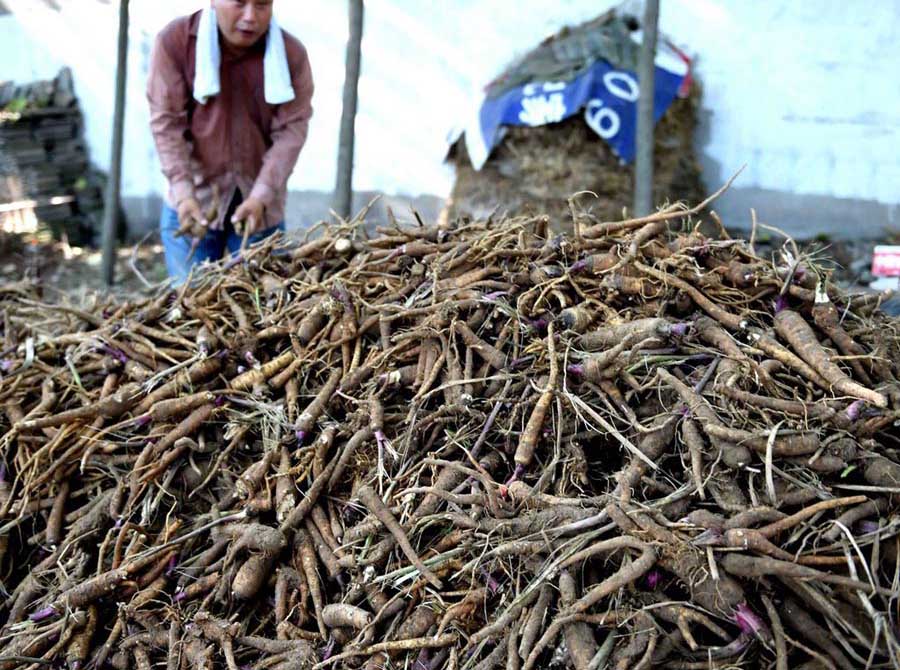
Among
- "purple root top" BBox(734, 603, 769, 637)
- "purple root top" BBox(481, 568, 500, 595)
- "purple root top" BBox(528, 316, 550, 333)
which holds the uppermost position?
"purple root top" BBox(528, 316, 550, 333)

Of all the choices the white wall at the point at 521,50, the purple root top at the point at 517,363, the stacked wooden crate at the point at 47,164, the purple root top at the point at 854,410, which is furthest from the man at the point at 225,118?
the stacked wooden crate at the point at 47,164

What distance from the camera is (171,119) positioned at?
3439 mm

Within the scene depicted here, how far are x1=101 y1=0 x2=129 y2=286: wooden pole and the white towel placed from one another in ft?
9.93

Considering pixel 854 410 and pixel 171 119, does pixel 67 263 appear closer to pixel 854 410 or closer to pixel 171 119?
pixel 171 119

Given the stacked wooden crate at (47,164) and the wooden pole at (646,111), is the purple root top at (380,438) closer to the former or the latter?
the wooden pole at (646,111)

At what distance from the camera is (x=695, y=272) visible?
220 cm

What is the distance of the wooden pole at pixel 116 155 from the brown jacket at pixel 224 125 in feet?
9.58

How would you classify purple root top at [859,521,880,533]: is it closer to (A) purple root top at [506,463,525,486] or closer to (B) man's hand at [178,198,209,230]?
(A) purple root top at [506,463,525,486]

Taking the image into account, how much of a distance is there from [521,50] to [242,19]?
12.4 ft

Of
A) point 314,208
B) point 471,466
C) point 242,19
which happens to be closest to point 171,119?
point 242,19

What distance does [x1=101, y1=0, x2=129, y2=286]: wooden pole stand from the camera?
595 centimetres

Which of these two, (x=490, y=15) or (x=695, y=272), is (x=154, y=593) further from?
(x=490, y=15)

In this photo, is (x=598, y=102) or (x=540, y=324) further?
(x=598, y=102)

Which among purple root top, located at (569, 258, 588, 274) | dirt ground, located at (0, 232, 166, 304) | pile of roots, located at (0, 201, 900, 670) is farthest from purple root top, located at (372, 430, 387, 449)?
dirt ground, located at (0, 232, 166, 304)
